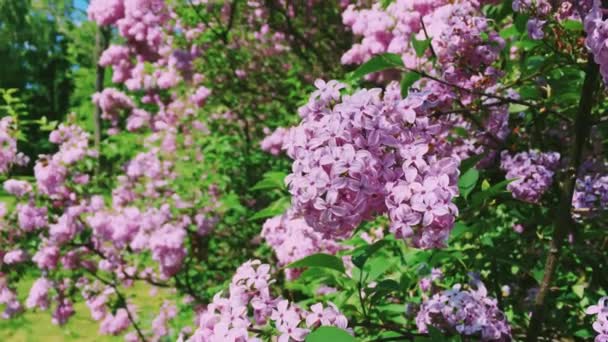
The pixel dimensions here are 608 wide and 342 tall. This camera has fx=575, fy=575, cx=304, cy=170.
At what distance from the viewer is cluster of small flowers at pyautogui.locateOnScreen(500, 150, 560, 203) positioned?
2.40 m

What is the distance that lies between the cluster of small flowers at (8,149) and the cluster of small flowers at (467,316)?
3.44 m

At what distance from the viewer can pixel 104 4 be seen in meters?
6.30

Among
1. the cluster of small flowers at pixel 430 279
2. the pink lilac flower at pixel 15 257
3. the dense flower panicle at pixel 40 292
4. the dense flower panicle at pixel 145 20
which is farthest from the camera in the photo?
the dense flower panicle at pixel 145 20

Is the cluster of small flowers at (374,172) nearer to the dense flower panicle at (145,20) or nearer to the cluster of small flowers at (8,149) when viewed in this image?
the cluster of small flowers at (8,149)

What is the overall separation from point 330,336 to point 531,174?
145 centimetres

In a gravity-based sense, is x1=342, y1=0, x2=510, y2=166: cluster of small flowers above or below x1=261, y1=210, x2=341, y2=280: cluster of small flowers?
above

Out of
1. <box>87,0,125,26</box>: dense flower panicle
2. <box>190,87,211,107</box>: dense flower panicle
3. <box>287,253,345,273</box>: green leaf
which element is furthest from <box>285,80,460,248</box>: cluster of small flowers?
<box>87,0,125,26</box>: dense flower panicle

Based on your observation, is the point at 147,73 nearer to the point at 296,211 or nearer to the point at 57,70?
the point at 296,211

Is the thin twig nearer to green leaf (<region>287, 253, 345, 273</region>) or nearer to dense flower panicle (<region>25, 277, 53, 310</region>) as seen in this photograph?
green leaf (<region>287, 253, 345, 273</region>)

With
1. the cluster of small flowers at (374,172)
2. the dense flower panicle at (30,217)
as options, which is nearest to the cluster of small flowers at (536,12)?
the cluster of small flowers at (374,172)

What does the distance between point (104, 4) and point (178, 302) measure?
332cm

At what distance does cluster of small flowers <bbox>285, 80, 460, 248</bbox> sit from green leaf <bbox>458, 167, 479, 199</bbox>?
26 cm

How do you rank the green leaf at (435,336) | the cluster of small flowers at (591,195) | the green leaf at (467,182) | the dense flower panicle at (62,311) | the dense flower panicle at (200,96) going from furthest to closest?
the dense flower panicle at (200,96), the dense flower panicle at (62,311), the cluster of small flowers at (591,195), the green leaf at (467,182), the green leaf at (435,336)

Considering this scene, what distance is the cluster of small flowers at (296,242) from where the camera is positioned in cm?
349
